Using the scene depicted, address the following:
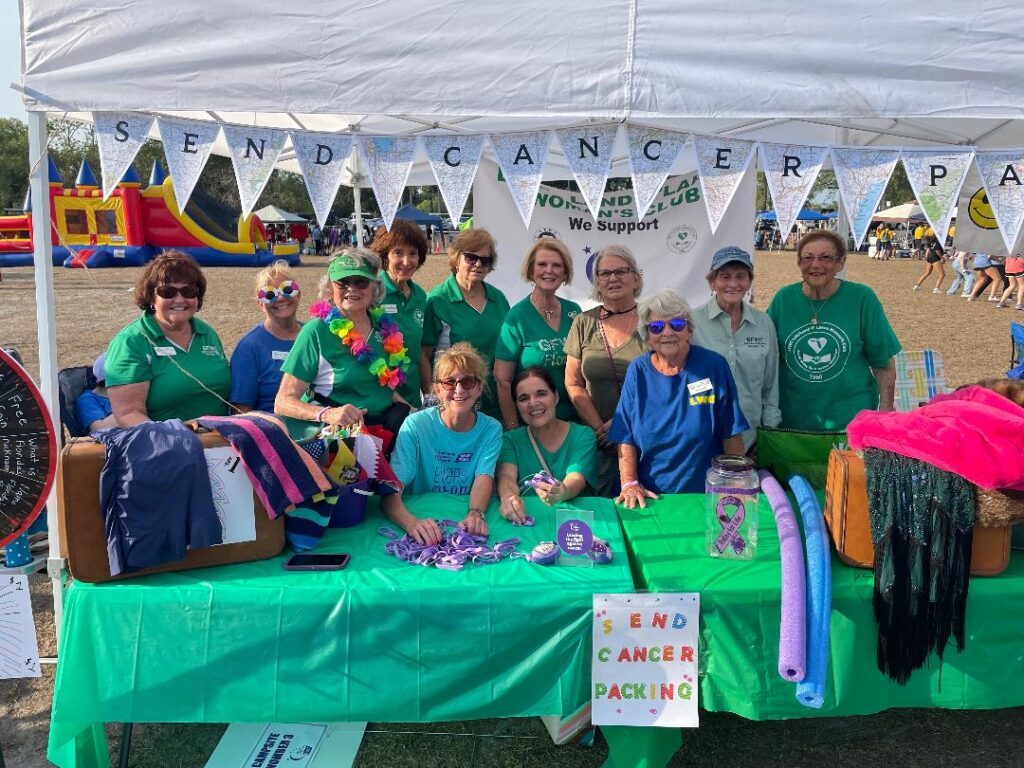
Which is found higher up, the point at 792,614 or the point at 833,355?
the point at 833,355

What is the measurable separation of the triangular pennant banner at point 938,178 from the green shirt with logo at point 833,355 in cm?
51

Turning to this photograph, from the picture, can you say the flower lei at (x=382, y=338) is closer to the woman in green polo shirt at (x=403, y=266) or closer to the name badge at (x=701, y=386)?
the woman in green polo shirt at (x=403, y=266)

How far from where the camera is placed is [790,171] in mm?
2795

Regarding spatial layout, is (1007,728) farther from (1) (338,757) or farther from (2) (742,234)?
(2) (742,234)

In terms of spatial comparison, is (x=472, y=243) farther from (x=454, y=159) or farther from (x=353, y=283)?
(x=353, y=283)

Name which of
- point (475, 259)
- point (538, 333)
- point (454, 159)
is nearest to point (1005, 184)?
point (538, 333)

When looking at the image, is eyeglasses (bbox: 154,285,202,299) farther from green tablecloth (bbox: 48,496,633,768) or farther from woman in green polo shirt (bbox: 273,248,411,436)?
green tablecloth (bbox: 48,496,633,768)

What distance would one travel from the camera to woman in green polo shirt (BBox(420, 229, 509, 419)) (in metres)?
3.54

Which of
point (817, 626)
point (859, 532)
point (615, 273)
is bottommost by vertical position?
point (817, 626)

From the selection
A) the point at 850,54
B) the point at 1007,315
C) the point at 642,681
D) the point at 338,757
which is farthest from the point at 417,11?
the point at 1007,315

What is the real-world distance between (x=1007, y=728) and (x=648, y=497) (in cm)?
141

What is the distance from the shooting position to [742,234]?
19.7ft

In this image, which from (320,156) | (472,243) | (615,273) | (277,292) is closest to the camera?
(320,156)

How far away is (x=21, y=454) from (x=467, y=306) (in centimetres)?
200
